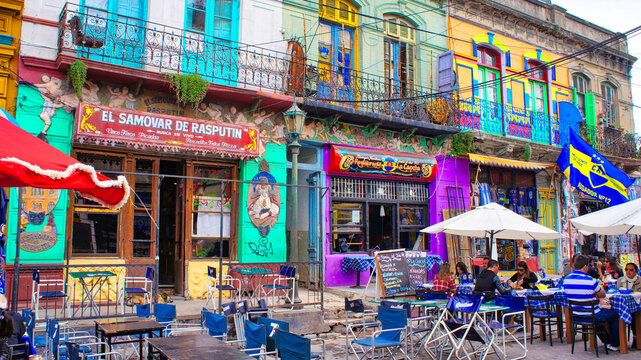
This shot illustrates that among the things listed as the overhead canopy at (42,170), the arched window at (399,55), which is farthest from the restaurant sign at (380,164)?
the overhead canopy at (42,170)

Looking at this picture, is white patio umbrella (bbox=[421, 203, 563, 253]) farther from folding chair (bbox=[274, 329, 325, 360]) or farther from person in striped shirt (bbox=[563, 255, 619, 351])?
folding chair (bbox=[274, 329, 325, 360])

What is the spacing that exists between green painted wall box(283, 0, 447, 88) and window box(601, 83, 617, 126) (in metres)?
8.95

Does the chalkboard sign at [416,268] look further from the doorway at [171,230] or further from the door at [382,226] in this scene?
the doorway at [171,230]

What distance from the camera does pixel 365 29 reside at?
14758mm

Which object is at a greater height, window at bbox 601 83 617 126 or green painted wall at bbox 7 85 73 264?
window at bbox 601 83 617 126

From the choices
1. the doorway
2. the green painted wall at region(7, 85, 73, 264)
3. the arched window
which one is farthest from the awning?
the green painted wall at region(7, 85, 73, 264)

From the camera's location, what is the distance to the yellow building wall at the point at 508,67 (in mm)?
16547

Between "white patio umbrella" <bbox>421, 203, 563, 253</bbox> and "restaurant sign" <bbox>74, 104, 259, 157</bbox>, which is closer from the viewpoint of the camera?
"white patio umbrella" <bbox>421, 203, 563, 253</bbox>

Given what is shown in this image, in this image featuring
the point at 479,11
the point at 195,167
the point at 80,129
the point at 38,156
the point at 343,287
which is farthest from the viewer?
the point at 479,11

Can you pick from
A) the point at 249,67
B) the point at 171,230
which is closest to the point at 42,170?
the point at 249,67

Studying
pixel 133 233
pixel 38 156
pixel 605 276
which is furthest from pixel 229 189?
pixel 605 276

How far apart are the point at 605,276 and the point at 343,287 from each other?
594 centimetres

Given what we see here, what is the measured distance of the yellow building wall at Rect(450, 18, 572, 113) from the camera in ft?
54.3

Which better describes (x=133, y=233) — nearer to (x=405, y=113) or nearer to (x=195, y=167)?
(x=195, y=167)
